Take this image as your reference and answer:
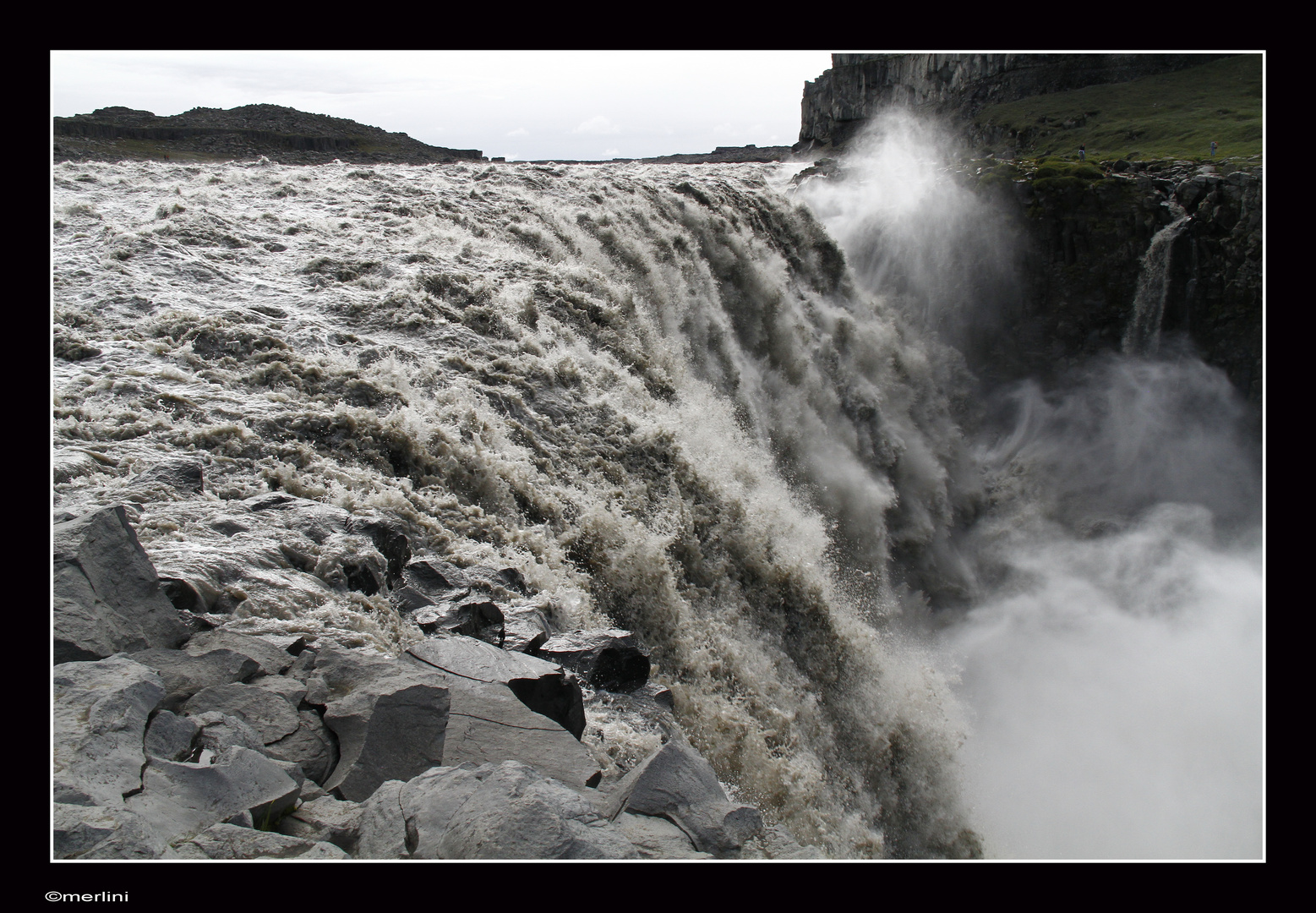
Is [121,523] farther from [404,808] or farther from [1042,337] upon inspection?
[1042,337]

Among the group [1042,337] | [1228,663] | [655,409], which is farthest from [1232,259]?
[655,409]

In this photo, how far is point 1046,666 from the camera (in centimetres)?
1852

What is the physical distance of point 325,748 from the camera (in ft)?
16.2

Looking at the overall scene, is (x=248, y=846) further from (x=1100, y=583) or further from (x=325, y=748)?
(x=1100, y=583)

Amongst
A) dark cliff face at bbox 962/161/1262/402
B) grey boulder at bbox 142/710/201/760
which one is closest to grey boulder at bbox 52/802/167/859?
grey boulder at bbox 142/710/201/760

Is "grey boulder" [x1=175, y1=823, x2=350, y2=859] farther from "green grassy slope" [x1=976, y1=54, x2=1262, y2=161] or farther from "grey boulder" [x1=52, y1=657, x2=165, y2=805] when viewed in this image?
"green grassy slope" [x1=976, y1=54, x2=1262, y2=161]

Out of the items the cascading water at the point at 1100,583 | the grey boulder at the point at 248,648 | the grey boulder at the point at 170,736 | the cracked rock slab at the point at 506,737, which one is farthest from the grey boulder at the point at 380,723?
the cascading water at the point at 1100,583

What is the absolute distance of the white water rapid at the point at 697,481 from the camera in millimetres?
8484

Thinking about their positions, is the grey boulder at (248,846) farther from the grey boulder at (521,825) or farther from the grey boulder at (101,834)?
the grey boulder at (521,825)

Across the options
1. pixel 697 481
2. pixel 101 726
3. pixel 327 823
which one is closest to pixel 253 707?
pixel 101 726

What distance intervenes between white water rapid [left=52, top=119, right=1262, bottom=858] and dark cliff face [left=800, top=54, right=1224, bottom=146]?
42.7m

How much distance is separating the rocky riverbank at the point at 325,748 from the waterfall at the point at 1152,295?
1082 inches
